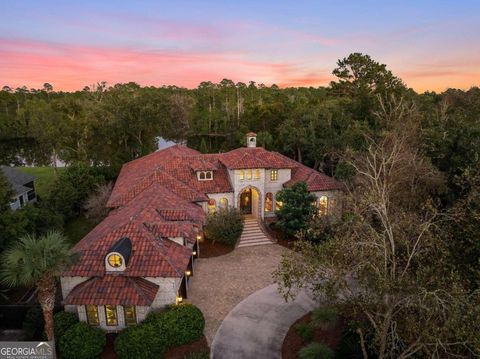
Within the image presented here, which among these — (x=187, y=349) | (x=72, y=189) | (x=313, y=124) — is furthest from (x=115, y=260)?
(x=313, y=124)

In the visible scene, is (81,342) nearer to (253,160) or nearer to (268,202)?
(253,160)

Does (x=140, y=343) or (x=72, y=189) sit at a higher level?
(x=72, y=189)

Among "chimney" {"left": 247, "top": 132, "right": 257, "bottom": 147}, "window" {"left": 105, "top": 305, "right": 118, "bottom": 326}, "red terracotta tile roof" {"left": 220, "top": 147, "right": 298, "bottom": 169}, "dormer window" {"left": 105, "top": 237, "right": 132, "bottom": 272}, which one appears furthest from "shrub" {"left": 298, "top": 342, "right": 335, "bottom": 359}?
"chimney" {"left": 247, "top": 132, "right": 257, "bottom": 147}

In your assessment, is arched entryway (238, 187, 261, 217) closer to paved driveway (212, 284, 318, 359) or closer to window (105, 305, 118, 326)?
paved driveway (212, 284, 318, 359)

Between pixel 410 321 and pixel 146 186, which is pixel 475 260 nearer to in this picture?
pixel 410 321

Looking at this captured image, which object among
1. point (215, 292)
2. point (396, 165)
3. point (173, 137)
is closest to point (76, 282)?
point (215, 292)

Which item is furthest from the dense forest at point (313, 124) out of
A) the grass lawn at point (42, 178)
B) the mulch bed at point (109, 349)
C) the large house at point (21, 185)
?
the mulch bed at point (109, 349)
